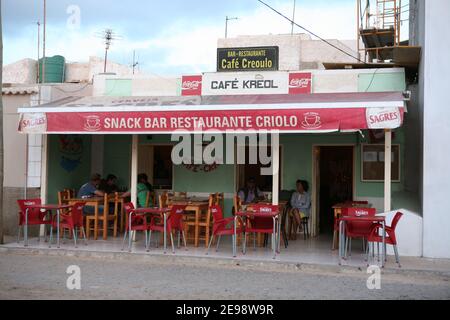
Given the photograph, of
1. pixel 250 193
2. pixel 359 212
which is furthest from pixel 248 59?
pixel 359 212

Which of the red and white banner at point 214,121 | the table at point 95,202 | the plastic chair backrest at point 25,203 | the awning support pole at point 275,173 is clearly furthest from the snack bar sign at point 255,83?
the plastic chair backrest at point 25,203

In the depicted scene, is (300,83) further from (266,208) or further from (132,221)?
(132,221)

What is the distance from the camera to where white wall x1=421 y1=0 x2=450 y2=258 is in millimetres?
10344

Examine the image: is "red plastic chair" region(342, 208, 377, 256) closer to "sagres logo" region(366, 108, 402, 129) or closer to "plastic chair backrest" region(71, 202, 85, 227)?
"sagres logo" region(366, 108, 402, 129)

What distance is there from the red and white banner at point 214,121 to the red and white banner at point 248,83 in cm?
329

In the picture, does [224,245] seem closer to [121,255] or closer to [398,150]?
[121,255]

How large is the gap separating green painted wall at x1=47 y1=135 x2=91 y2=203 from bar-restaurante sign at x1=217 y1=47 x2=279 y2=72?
4132mm

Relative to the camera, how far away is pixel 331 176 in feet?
54.7

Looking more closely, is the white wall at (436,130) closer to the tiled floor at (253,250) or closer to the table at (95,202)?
the tiled floor at (253,250)

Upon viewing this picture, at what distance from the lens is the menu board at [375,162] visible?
13.3 m

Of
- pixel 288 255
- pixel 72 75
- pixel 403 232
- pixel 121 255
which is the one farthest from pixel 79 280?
pixel 72 75

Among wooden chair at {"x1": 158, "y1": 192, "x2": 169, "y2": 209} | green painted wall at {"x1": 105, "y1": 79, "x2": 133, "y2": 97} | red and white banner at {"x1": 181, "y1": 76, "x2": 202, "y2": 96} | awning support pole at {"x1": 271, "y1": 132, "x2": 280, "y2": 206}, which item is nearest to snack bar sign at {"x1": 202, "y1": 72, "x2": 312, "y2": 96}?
red and white banner at {"x1": 181, "y1": 76, "x2": 202, "y2": 96}

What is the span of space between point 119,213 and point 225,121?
4299mm

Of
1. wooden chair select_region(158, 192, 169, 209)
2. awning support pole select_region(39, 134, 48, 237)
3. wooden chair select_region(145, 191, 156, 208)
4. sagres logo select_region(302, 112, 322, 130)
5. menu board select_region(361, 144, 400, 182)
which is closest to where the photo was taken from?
sagres logo select_region(302, 112, 322, 130)
